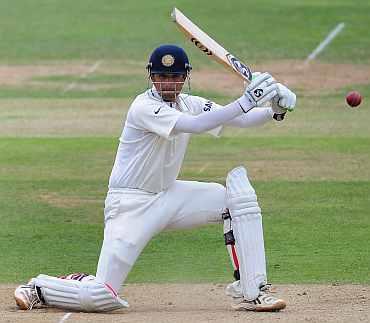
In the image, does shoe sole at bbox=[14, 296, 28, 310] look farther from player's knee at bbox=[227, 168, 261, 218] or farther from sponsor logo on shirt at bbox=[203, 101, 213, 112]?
sponsor logo on shirt at bbox=[203, 101, 213, 112]

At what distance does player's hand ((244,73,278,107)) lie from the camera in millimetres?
8234

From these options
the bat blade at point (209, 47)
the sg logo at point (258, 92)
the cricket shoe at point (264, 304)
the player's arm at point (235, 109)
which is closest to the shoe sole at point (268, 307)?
the cricket shoe at point (264, 304)

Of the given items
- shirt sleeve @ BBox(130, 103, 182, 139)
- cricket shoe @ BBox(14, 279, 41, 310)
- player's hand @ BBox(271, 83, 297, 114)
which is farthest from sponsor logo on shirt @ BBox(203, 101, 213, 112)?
cricket shoe @ BBox(14, 279, 41, 310)

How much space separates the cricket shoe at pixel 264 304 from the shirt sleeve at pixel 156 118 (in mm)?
1156

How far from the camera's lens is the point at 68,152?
16.8m

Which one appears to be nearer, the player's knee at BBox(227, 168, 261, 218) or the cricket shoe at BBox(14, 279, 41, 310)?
the player's knee at BBox(227, 168, 261, 218)

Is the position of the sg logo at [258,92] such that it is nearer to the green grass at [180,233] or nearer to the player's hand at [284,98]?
the player's hand at [284,98]

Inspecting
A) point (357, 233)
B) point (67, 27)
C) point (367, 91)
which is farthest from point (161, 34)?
point (357, 233)

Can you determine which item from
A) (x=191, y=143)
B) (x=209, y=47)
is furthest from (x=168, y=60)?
(x=191, y=143)

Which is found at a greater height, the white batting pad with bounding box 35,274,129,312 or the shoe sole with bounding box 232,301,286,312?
the white batting pad with bounding box 35,274,129,312

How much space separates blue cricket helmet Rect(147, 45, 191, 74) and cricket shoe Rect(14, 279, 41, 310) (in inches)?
63.2

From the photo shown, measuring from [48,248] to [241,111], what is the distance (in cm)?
359

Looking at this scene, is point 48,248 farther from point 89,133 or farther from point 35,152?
point 89,133

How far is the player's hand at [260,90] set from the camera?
8234mm
